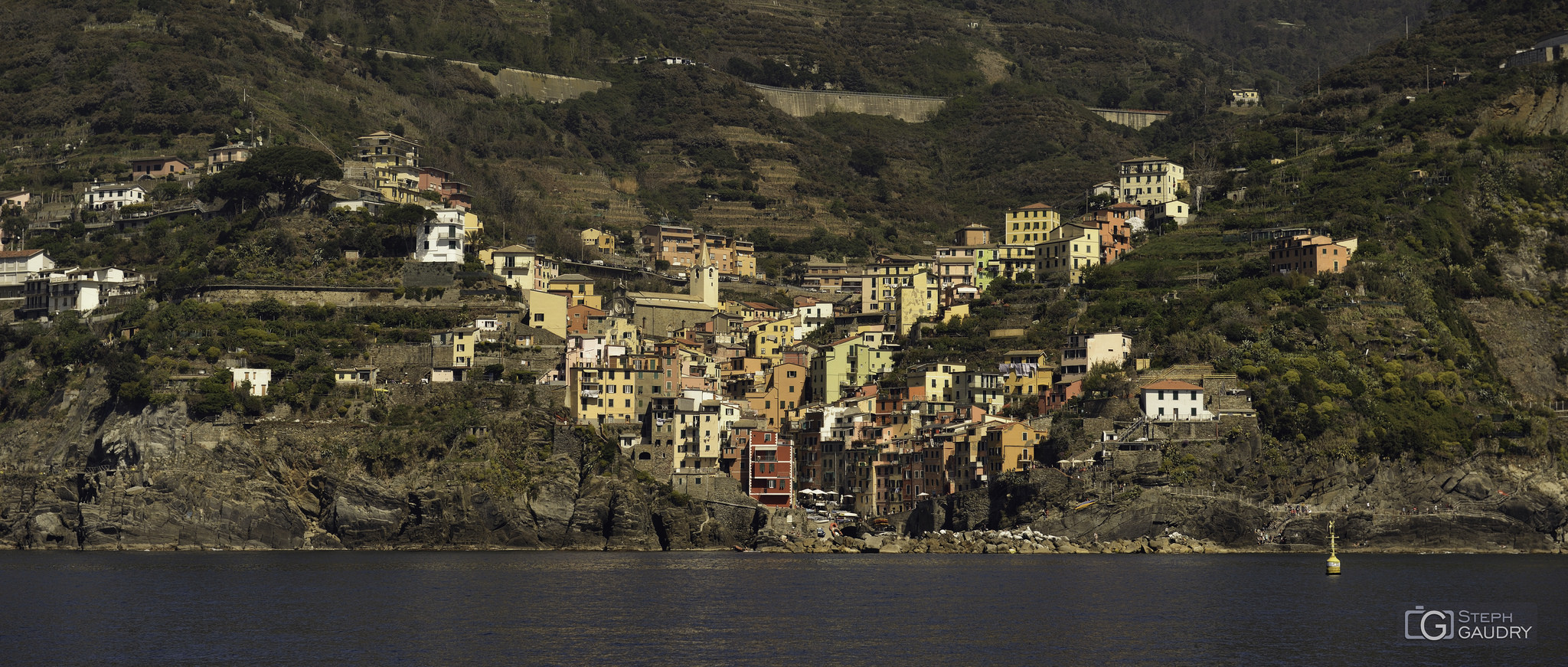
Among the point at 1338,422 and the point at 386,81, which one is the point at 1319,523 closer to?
the point at 1338,422

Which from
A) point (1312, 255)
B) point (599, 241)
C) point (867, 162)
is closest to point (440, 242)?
point (599, 241)

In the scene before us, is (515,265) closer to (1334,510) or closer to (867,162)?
(1334,510)

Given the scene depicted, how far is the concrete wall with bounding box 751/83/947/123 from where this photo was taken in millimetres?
182375

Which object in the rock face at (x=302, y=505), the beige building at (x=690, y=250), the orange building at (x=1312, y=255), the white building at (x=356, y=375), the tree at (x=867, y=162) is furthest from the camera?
→ the tree at (x=867, y=162)

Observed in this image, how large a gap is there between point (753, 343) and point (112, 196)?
1649 inches

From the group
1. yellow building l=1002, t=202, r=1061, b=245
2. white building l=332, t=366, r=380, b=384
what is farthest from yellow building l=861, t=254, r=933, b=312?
white building l=332, t=366, r=380, b=384

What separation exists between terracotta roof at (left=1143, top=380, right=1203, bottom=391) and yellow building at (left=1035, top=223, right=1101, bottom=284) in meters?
21.6

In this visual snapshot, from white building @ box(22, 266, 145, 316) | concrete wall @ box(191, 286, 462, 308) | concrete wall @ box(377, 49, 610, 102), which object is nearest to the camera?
concrete wall @ box(191, 286, 462, 308)

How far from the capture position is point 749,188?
508ft

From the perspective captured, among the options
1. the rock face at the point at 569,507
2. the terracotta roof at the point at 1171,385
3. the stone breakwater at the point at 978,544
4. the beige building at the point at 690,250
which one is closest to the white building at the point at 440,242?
the rock face at the point at 569,507

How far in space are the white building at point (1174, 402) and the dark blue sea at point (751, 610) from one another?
344 inches

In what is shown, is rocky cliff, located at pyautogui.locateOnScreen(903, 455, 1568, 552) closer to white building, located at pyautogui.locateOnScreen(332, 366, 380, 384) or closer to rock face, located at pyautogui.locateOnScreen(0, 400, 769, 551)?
rock face, located at pyautogui.locateOnScreen(0, 400, 769, 551)

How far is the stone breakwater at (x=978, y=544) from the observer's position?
80062 mm

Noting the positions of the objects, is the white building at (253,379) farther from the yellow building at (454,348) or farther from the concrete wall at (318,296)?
the concrete wall at (318,296)
